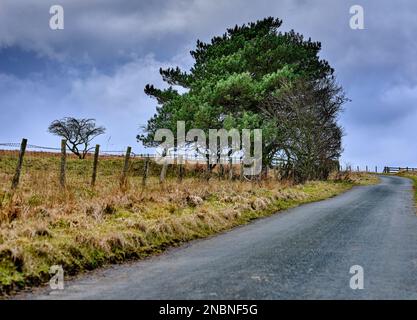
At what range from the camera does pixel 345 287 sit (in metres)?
6.28

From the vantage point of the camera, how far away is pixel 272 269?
24.1ft

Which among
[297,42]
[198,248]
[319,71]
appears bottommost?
[198,248]

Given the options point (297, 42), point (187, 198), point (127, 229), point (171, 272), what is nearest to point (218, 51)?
point (297, 42)

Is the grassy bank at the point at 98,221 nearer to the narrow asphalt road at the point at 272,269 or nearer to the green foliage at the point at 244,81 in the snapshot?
the narrow asphalt road at the point at 272,269

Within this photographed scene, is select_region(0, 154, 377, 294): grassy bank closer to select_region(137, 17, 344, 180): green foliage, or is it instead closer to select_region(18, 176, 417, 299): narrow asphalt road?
select_region(18, 176, 417, 299): narrow asphalt road

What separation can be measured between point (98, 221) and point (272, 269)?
461 cm

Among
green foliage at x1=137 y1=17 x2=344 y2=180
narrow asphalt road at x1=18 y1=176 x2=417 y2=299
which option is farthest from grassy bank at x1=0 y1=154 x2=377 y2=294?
green foliage at x1=137 y1=17 x2=344 y2=180

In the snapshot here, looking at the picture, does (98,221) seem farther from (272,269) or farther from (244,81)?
(244,81)

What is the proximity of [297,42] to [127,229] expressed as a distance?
3061cm

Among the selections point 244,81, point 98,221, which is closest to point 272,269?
point 98,221

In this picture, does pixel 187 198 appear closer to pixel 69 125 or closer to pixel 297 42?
pixel 297 42

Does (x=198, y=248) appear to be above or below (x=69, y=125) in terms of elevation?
below

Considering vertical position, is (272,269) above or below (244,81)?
below

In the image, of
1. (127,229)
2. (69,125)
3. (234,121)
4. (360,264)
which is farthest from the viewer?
(69,125)
